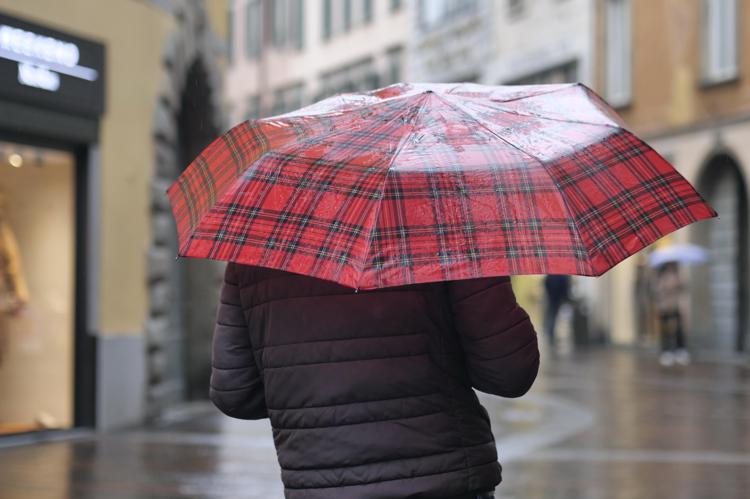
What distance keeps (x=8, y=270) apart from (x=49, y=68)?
1.58 m

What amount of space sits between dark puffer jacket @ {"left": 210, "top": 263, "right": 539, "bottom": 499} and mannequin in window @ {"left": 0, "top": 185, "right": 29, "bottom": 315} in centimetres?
754

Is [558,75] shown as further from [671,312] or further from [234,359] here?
[234,359]

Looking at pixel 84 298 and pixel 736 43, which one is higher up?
pixel 736 43

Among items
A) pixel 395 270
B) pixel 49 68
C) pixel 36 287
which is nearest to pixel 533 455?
pixel 36 287

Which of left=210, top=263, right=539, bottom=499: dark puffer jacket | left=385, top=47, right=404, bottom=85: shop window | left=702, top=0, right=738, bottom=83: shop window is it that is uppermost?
left=385, top=47, right=404, bottom=85: shop window

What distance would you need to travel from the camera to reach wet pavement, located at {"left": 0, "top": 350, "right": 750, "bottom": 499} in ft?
25.6

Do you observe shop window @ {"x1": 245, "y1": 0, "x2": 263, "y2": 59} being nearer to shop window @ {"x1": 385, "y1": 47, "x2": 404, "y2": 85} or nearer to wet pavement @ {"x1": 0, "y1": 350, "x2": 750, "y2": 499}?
shop window @ {"x1": 385, "y1": 47, "x2": 404, "y2": 85}

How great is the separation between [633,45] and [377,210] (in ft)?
80.9

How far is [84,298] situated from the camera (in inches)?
437

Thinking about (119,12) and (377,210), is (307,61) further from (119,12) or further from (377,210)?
(377,210)

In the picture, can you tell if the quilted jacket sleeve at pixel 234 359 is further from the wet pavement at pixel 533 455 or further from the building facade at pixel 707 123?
the building facade at pixel 707 123

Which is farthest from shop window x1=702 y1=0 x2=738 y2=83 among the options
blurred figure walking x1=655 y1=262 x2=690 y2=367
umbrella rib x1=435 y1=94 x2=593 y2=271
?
umbrella rib x1=435 y1=94 x2=593 y2=271

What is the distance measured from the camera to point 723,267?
78.2ft

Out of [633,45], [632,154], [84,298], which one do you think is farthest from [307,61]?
[632,154]
